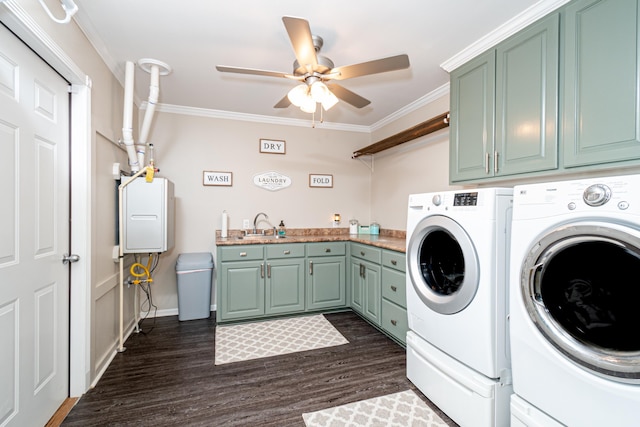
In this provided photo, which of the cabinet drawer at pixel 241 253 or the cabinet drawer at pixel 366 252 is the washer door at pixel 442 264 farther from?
the cabinet drawer at pixel 241 253

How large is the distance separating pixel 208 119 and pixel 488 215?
3.26m

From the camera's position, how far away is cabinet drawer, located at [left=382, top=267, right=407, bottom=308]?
254 centimetres

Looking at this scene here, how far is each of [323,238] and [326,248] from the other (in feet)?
0.40

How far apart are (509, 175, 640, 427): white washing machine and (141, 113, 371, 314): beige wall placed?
9.38 ft

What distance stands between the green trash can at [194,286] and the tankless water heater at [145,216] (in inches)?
20.3

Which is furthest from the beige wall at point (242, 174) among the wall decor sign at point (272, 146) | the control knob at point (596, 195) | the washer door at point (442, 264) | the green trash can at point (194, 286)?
the control knob at point (596, 195)

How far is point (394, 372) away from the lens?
2230 mm

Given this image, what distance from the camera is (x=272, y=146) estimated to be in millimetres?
3840

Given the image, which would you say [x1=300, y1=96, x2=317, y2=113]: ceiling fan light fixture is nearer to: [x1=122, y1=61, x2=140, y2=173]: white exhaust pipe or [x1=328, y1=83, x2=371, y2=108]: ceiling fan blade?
[x1=328, y1=83, x2=371, y2=108]: ceiling fan blade

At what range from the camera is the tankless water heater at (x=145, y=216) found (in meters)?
2.63

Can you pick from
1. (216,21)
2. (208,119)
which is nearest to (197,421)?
(216,21)

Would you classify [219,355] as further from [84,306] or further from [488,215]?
[488,215]

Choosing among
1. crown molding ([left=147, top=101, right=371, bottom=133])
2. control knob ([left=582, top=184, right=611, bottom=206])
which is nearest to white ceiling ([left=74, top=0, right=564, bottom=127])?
crown molding ([left=147, top=101, right=371, bottom=133])

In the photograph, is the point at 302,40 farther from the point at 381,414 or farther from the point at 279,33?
the point at 381,414
